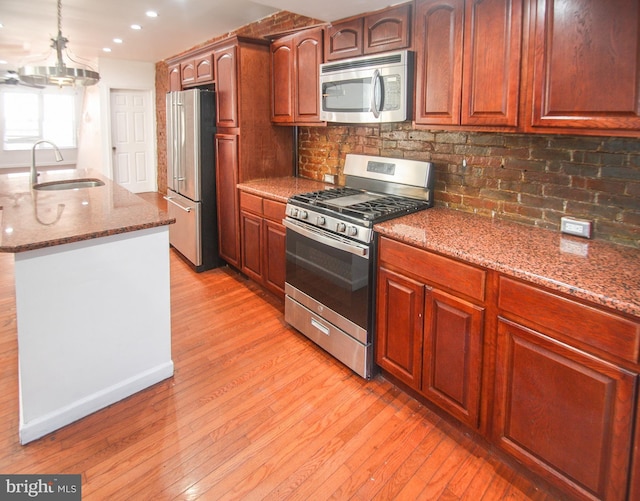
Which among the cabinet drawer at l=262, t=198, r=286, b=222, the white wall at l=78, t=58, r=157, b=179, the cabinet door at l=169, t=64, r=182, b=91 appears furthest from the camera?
the white wall at l=78, t=58, r=157, b=179

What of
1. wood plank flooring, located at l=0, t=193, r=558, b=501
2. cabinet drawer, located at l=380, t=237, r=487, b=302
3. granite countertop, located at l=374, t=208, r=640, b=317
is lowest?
wood plank flooring, located at l=0, t=193, r=558, b=501

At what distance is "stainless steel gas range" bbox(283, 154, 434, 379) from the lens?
7.64ft

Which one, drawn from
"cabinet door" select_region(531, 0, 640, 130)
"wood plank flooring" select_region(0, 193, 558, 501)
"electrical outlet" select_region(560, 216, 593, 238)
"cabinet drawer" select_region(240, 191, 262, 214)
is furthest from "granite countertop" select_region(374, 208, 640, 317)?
"cabinet drawer" select_region(240, 191, 262, 214)

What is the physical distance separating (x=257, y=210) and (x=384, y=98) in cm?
138

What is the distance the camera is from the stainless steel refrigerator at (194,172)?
3.83 m

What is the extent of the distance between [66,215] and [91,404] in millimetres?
1004

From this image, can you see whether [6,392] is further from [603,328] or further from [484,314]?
[603,328]

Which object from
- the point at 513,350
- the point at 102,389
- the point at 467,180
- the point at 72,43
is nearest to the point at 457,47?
the point at 467,180

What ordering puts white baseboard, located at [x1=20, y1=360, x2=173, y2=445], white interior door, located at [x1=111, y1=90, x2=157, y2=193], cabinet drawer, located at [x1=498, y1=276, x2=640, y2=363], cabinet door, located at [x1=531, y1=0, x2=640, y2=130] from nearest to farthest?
cabinet drawer, located at [x1=498, y1=276, x2=640, y2=363] < cabinet door, located at [x1=531, y1=0, x2=640, y2=130] < white baseboard, located at [x1=20, y1=360, x2=173, y2=445] < white interior door, located at [x1=111, y1=90, x2=157, y2=193]

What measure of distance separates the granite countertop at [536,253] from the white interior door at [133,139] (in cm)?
704

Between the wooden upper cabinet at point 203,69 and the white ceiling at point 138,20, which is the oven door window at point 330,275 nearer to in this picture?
the white ceiling at point 138,20

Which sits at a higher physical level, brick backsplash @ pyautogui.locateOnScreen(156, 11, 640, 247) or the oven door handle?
brick backsplash @ pyautogui.locateOnScreen(156, 11, 640, 247)

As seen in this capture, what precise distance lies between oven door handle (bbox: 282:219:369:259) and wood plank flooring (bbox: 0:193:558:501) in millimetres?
753

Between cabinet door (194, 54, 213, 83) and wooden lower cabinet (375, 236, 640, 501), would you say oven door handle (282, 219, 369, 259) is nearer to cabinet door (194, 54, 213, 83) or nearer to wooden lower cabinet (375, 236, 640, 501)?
wooden lower cabinet (375, 236, 640, 501)
